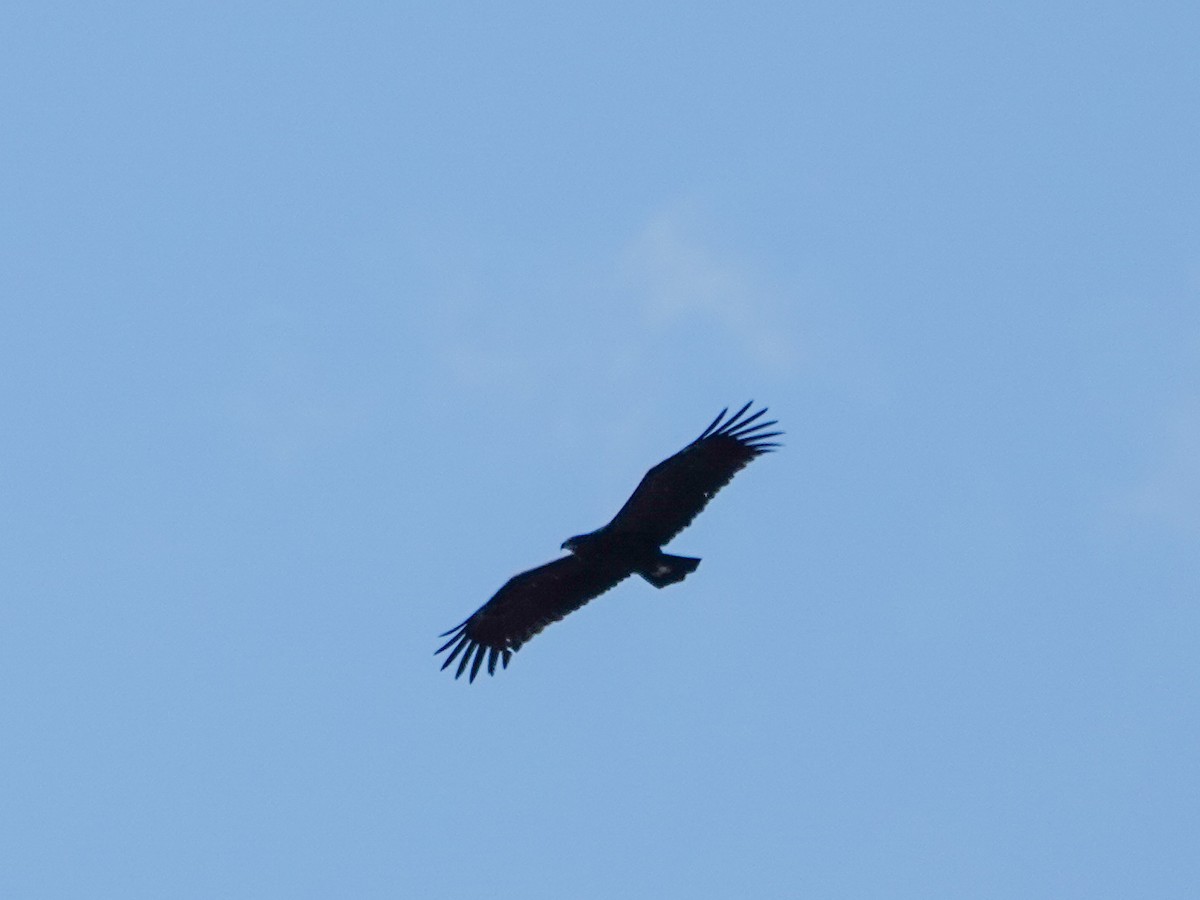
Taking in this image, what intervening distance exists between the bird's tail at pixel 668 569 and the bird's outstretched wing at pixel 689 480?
0.39m

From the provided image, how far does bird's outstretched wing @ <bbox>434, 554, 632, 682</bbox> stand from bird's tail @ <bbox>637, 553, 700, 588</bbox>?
132 centimetres

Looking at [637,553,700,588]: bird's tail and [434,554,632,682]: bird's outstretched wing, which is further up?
[434,554,632,682]: bird's outstretched wing

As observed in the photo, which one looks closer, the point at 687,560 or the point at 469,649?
the point at 687,560

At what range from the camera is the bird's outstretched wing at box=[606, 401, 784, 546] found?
80.7ft

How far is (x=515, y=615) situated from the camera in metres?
26.1

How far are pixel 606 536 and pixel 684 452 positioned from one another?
4.57ft

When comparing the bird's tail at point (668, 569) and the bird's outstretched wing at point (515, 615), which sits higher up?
the bird's outstretched wing at point (515, 615)

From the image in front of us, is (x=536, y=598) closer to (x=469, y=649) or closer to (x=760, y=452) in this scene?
(x=469, y=649)

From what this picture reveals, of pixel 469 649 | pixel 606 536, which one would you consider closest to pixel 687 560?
pixel 606 536

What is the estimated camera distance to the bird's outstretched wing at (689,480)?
24609mm

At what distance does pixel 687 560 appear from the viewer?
24281 millimetres

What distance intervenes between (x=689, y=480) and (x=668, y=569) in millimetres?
1157

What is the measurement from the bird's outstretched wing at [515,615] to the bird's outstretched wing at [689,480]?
4.46ft

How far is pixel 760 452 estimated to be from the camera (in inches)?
981
